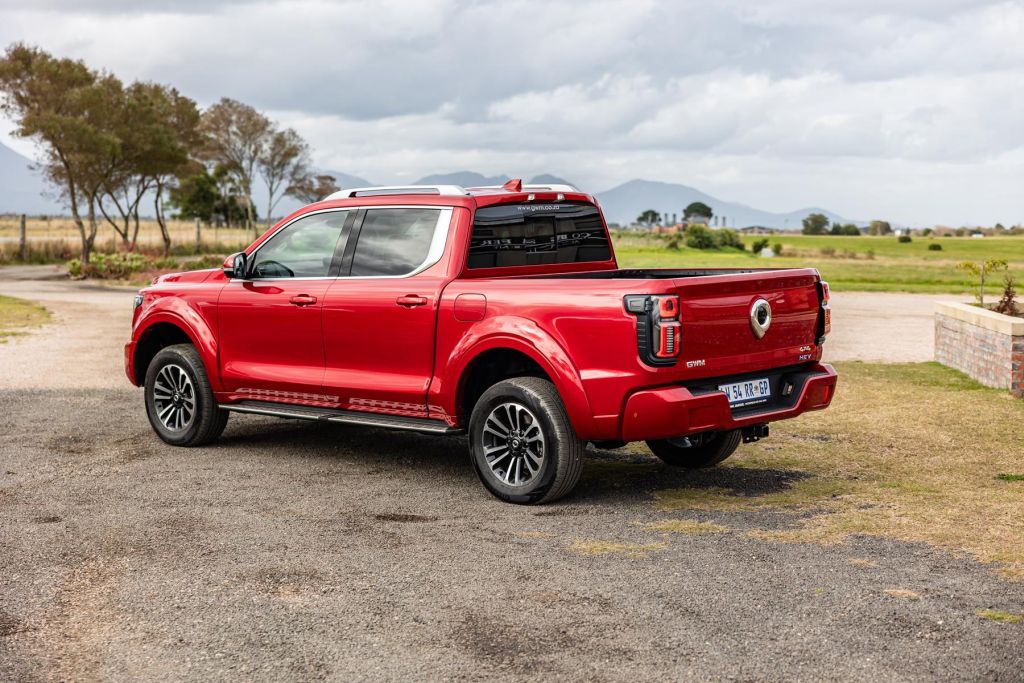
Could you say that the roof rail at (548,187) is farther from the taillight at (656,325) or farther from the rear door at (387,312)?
the taillight at (656,325)

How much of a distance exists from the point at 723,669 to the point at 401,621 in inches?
54.0

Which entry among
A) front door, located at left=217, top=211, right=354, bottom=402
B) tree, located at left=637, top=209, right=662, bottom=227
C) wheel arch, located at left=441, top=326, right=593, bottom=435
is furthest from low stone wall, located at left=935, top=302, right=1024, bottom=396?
tree, located at left=637, top=209, right=662, bottom=227

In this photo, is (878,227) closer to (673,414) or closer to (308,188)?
(308,188)

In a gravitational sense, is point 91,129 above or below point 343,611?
above

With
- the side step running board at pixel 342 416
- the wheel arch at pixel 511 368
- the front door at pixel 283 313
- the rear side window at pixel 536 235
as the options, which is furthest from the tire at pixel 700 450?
the front door at pixel 283 313

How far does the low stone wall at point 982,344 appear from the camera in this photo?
11.5 metres

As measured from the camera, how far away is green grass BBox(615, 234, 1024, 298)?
1455 inches

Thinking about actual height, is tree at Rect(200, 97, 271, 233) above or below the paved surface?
above

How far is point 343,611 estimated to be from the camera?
4977mm

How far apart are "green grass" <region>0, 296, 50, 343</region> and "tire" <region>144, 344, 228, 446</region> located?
8937 mm

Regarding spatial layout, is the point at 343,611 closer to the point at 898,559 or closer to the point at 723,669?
the point at 723,669

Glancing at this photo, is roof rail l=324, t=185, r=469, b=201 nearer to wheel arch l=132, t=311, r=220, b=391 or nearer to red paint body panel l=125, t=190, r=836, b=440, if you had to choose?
red paint body panel l=125, t=190, r=836, b=440

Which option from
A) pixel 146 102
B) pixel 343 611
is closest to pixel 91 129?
pixel 146 102

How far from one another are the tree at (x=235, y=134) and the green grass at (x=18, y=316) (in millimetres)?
54178
